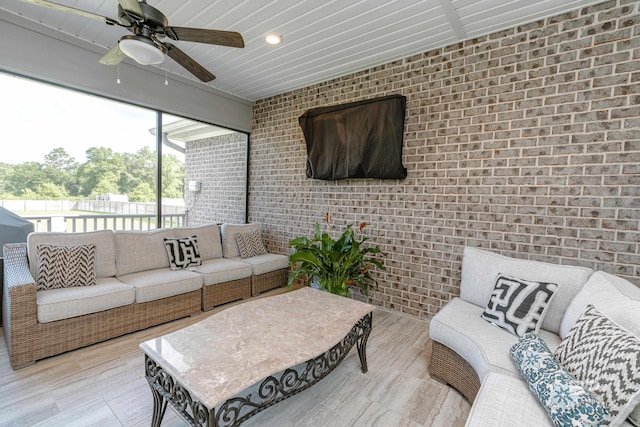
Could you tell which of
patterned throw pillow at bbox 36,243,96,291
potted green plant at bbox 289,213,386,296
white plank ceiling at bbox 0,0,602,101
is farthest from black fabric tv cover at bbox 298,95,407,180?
patterned throw pillow at bbox 36,243,96,291

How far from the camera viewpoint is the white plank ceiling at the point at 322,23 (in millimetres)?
2334

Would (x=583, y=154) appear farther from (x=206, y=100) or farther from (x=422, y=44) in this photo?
(x=206, y=100)

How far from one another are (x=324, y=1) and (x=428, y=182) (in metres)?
1.95

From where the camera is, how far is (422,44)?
2906 mm

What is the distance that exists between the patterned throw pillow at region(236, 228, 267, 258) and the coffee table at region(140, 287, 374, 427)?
191 centimetres

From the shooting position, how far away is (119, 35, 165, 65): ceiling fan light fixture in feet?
5.66

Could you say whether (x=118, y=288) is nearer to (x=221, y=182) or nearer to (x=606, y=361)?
(x=221, y=182)

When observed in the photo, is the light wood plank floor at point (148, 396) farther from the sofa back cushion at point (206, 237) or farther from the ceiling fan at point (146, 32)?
the ceiling fan at point (146, 32)

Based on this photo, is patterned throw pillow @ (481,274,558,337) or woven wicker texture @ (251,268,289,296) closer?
patterned throw pillow @ (481,274,558,337)

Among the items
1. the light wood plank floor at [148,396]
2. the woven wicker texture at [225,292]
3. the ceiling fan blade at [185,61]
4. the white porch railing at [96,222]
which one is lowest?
the light wood plank floor at [148,396]

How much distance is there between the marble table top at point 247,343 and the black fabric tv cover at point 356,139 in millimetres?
1729

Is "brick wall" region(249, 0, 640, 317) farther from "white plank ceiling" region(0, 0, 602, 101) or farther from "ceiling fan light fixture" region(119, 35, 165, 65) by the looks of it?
"ceiling fan light fixture" region(119, 35, 165, 65)

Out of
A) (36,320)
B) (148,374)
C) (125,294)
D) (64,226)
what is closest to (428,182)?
(148,374)

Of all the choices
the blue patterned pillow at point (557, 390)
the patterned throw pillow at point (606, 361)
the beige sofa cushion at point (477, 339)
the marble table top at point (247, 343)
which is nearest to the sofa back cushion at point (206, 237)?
the marble table top at point (247, 343)
